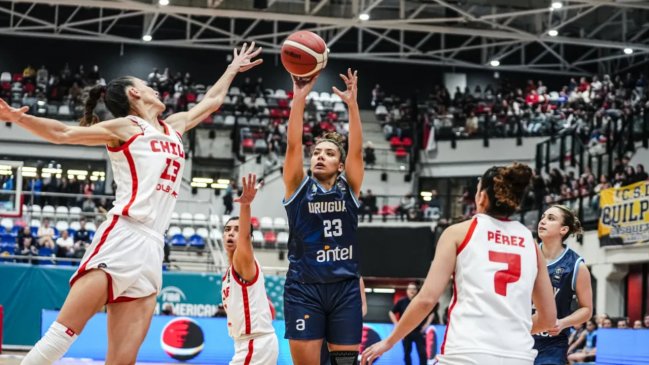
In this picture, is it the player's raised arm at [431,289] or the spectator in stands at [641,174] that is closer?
the player's raised arm at [431,289]

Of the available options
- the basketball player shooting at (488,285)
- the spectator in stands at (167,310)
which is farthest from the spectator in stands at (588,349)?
the basketball player shooting at (488,285)

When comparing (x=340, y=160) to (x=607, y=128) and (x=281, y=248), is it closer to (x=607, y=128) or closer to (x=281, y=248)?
(x=607, y=128)

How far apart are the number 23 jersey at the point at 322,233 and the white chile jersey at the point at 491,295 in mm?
1677

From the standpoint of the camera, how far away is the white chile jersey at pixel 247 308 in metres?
6.63

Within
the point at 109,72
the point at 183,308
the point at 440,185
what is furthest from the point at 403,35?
the point at 183,308

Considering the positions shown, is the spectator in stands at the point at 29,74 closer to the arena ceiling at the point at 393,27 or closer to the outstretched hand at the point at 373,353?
the arena ceiling at the point at 393,27

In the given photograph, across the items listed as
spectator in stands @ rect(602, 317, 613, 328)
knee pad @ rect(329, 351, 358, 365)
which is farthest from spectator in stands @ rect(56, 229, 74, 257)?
knee pad @ rect(329, 351, 358, 365)

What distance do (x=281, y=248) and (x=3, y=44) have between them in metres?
16.1

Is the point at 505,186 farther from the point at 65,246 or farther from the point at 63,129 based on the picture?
the point at 65,246

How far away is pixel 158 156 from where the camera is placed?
5152mm

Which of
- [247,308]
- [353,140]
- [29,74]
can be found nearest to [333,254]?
[353,140]

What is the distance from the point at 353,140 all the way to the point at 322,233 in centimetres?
64

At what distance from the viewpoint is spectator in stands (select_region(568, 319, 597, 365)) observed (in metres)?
15.3

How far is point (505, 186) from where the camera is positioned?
14.7 feet
